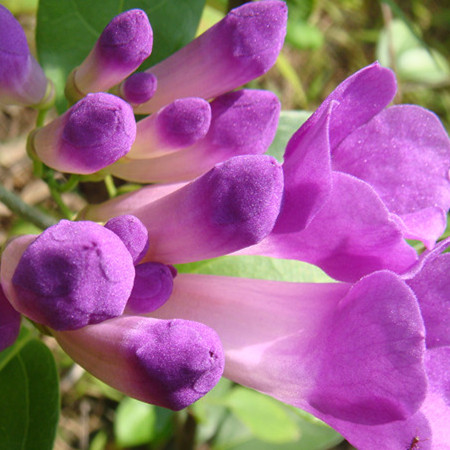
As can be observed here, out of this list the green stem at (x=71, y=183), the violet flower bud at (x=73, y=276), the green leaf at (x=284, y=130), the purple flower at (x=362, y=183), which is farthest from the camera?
the green leaf at (x=284, y=130)

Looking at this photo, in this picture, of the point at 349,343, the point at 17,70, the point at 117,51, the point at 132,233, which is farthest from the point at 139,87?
the point at 349,343

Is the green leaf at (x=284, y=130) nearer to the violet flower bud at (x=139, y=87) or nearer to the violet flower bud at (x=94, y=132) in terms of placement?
the violet flower bud at (x=139, y=87)

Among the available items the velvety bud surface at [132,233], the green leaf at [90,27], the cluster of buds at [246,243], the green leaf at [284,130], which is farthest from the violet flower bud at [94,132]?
the green leaf at [284,130]

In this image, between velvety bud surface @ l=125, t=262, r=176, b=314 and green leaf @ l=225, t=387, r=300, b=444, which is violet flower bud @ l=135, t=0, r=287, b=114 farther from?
green leaf @ l=225, t=387, r=300, b=444

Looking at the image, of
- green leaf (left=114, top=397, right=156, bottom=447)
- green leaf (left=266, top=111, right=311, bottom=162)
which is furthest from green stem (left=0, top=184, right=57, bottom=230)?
green leaf (left=114, top=397, right=156, bottom=447)

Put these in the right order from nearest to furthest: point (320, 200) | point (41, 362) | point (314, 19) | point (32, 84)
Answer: point (320, 200) < point (32, 84) < point (41, 362) < point (314, 19)

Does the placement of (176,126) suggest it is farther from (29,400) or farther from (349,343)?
(29,400)

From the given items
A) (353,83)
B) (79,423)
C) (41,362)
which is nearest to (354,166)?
(353,83)

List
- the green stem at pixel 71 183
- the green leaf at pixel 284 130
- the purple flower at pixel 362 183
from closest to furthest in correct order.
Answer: the purple flower at pixel 362 183
the green stem at pixel 71 183
the green leaf at pixel 284 130

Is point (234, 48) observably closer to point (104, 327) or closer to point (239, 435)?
point (104, 327)
